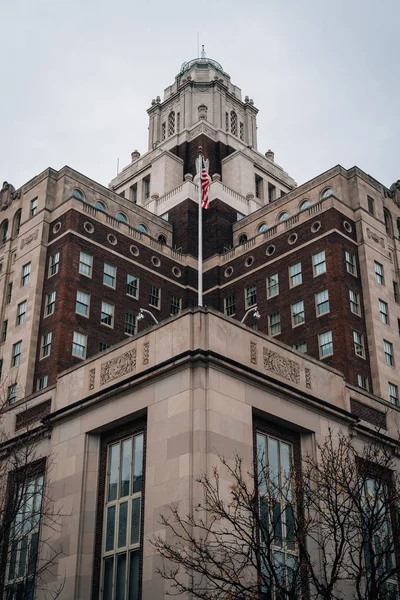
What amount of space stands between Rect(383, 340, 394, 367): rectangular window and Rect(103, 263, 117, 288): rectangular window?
20355 mm

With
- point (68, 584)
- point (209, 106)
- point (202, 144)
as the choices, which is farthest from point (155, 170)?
point (68, 584)

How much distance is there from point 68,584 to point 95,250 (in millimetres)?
36566

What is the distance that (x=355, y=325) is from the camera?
5862 centimetres

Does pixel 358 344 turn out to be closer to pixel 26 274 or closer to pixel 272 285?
pixel 272 285

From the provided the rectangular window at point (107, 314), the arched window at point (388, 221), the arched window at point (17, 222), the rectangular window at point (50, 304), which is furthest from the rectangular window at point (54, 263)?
the arched window at point (388, 221)

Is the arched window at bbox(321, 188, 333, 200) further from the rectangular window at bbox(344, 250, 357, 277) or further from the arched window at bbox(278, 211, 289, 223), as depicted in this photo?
the rectangular window at bbox(344, 250, 357, 277)

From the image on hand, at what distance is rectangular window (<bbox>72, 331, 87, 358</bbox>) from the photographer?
57406 millimetres

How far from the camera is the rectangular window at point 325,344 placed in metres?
57.7

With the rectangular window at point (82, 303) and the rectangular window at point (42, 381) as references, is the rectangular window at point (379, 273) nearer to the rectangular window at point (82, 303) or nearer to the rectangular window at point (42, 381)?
the rectangular window at point (82, 303)

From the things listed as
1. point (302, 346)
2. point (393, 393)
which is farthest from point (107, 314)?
point (393, 393)

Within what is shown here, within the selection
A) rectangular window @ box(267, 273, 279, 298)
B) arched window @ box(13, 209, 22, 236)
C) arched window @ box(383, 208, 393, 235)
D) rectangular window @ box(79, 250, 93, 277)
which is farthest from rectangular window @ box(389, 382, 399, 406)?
arched window @ box(13, 209, 22, 236)

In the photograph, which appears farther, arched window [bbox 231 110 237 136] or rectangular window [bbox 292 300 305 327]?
arched window [bbox 231 110 237 136]

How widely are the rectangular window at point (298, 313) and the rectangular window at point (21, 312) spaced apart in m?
19.5

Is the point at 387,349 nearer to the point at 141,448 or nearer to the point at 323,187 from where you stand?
the point at 323,187
